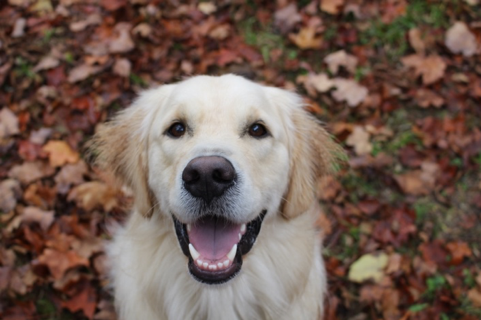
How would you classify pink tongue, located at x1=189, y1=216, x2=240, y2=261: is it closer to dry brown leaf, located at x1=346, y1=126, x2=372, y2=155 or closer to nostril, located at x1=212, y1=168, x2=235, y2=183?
nostril, located at x1=212, y1=168, x2=235, y2=183

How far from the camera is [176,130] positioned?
2791 millimetres

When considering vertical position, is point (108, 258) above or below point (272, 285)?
below

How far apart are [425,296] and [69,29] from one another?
184 inches

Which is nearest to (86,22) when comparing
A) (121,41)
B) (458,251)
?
(121,41)

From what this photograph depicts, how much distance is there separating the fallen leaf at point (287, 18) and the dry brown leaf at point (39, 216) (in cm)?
324

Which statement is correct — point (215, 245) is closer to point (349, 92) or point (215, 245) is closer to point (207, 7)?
point (349, 92)

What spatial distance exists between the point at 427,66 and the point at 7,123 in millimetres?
4428

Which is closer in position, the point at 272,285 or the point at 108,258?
the point at 272,285

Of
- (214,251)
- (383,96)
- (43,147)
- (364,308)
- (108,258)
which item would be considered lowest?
→ (364,308)

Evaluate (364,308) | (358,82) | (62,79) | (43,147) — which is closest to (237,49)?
(358,82)

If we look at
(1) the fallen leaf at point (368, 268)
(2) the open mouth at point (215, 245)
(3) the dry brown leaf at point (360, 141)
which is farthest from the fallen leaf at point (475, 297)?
(2) the open mouth at point (215, 245)

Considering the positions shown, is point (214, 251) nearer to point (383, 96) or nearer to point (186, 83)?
point (186, 83)

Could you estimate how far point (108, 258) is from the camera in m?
3.72

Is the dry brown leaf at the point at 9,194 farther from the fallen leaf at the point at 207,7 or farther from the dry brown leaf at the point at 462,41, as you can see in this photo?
the dry brown leaf at the point at 462,41
